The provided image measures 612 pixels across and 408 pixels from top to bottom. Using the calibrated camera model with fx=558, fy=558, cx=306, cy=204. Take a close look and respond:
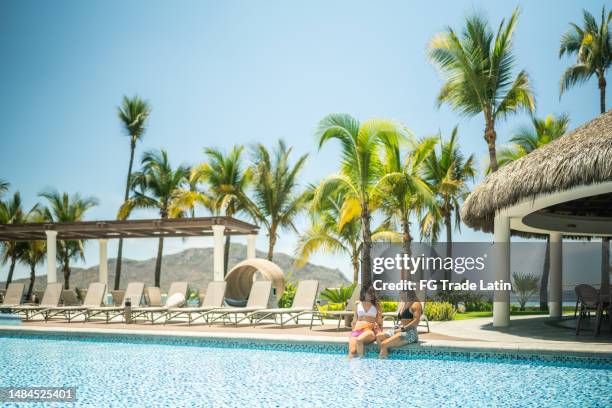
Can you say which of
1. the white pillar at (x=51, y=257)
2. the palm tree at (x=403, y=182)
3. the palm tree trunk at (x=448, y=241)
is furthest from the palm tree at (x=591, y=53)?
the white pillar at (x=51, y=257)

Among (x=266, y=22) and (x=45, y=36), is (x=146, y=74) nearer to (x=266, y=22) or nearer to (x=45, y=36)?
(x=45, y=36)

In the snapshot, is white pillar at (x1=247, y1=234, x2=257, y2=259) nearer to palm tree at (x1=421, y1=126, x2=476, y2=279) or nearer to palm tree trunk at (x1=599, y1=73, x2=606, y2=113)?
palm tree at (x1=421, y1=126, x2=476, y2=279)

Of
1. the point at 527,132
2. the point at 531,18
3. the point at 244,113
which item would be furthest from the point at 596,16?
the point at 244,113

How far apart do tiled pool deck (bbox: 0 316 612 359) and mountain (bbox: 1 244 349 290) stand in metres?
37.3

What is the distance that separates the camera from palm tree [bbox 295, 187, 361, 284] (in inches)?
778

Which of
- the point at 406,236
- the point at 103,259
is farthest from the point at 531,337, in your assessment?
the point at 103,259

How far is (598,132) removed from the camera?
9.26 metres

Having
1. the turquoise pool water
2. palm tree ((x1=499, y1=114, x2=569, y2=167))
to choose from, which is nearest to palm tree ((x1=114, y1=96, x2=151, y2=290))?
palm tree ((x1=499, y1=114, x2=569, y2=167))

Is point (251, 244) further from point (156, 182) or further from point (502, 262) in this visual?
point (502, 262)

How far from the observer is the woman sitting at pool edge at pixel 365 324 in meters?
8.09

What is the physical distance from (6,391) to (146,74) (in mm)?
23328

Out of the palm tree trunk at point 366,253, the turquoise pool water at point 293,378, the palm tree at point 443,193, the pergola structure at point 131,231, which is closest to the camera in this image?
the turquoise pool water at point 293,378

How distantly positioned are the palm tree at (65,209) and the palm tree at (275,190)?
9.96 metres

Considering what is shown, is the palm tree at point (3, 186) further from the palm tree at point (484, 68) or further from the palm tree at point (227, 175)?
the palm tree at point (484, 68)
